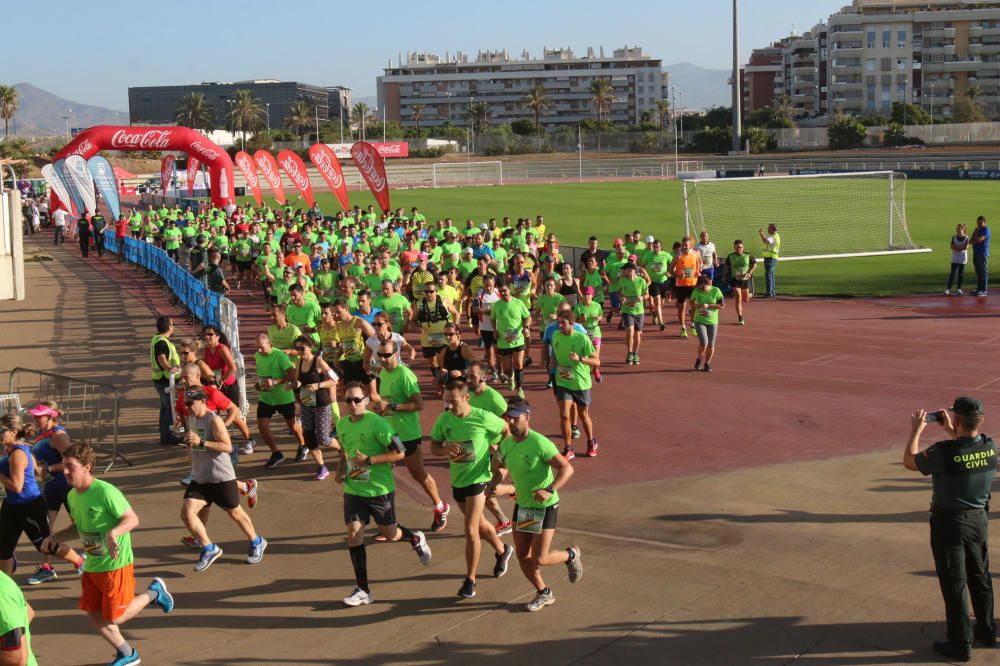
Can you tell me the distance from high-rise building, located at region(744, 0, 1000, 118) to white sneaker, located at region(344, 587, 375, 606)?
135 m

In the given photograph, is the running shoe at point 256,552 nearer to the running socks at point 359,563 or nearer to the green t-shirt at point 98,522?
the running socks at point 359,563

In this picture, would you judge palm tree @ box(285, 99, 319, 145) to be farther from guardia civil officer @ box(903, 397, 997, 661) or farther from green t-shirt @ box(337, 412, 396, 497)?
guardia civil officer @ box(903, 397, 997, 661)

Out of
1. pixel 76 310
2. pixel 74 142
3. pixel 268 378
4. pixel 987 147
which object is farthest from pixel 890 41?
pixel 268 378

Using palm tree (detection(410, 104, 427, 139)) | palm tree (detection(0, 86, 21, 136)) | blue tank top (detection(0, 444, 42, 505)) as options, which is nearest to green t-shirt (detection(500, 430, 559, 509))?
blue tank top (detection(0, 444, 42, 505))

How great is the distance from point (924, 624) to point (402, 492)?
536 centimetres

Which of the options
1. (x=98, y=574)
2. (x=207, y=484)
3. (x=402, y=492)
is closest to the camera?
(x=98, y=574)

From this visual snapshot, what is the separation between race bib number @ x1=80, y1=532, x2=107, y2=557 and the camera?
7.12 m

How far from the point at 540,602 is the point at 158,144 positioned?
32.9 meters

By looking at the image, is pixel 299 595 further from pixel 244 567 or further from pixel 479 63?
pixel 479 63

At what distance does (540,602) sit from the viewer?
7926 millimetres

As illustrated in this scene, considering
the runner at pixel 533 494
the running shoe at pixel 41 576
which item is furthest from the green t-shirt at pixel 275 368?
the runner at pixel 533 494

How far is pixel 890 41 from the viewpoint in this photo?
13238 cm

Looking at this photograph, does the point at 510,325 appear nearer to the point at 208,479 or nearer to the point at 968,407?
the point at 208,479

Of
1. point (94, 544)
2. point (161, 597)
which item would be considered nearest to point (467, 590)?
point (161, 597)
